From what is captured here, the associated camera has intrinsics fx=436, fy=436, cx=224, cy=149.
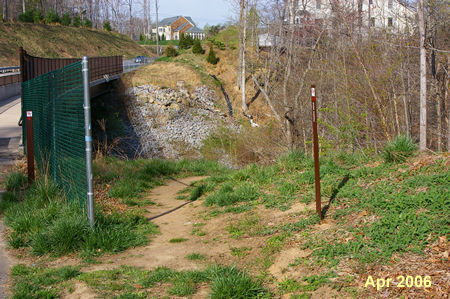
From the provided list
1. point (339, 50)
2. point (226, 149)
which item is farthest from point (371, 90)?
point (226, 149)

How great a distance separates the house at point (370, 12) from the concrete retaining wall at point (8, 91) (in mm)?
19810

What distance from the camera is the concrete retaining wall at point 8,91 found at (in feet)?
94.0

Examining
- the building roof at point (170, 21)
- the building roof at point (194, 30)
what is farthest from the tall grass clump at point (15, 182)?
the building roof at point (170, 21)

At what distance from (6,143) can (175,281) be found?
11954mm

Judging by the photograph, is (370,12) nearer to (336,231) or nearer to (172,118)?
(336,231)

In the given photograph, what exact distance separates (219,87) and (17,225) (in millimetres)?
33681

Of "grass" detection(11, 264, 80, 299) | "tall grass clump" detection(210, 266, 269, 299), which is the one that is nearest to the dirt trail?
"grass" detection(11, 264, 80, 299)

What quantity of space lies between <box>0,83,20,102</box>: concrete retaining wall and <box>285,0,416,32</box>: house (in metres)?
19.8

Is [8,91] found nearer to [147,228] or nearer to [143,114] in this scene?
[143,114]

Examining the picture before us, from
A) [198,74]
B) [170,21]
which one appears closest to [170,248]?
[198,74]

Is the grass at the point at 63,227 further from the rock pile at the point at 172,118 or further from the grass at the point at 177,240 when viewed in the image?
the rock pile at the point at 172,118

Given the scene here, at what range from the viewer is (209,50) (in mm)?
45844

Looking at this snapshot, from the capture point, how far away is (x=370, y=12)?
1443 cm

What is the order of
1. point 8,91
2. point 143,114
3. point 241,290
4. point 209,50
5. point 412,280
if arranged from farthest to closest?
point 209,50 → point 143,114 → point 8,91 → point 241,290 → point 412,280
